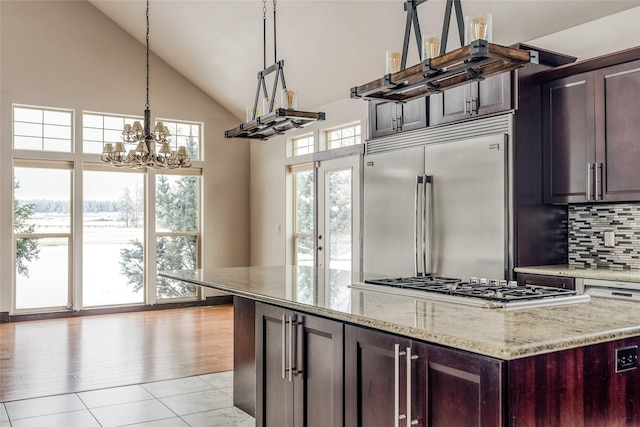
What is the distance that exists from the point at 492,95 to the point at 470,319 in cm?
251

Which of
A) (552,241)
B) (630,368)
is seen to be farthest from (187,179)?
(630,368)

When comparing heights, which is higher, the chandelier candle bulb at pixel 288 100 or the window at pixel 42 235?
the chandelier candle bulb at pixel 288 100

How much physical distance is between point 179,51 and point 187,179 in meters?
1.78

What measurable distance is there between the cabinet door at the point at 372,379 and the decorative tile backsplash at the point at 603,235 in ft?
8.48

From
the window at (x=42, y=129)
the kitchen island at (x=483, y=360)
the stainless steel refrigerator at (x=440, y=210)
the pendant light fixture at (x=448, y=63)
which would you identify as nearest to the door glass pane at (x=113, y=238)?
the window at (x=42, y=129)

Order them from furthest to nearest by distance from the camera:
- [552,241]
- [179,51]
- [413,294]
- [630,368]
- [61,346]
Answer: [179,51]
[61,346]
[552,241]
[413,294]
[630,368]

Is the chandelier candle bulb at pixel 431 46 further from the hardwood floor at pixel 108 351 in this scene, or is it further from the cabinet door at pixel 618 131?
the hardwood floor at pixel 108 351

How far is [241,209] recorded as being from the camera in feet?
28.1

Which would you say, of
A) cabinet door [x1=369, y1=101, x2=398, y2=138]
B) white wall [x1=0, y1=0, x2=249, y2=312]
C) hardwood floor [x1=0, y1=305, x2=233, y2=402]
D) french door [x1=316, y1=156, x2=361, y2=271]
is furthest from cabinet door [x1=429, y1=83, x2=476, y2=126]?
white wall [x1=0, y1=0, x2=249, y2=312]

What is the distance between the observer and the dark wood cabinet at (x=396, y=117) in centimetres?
455

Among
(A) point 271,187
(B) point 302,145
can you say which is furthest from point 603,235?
(A) point 271,187

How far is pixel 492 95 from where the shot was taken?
3943 millimetres

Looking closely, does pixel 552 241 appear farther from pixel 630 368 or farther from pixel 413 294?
pixel 630 368

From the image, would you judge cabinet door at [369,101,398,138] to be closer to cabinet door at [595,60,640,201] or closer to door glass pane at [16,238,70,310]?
cabinet door at [595,60,640,201]
